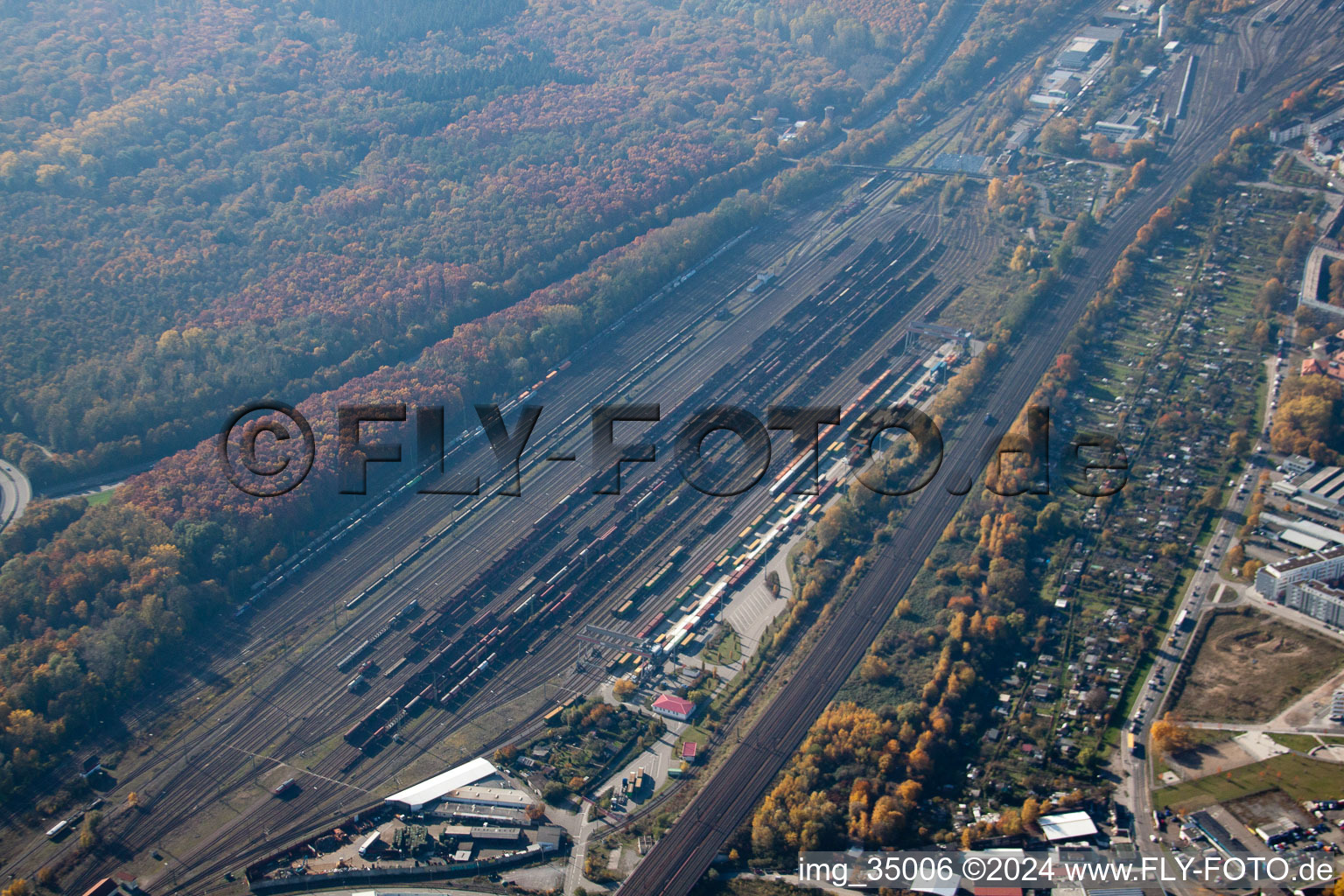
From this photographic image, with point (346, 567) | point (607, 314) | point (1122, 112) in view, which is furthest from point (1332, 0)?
point (346, 567)

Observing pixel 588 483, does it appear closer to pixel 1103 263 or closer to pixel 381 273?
pixel 381 273

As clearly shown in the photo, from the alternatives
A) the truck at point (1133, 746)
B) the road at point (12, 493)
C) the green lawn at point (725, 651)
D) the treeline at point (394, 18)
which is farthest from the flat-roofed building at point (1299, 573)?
the treeline at point (394, 18)

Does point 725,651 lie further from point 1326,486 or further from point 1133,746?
point 1326,486

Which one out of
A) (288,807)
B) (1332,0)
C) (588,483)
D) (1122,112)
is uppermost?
(1332,0)

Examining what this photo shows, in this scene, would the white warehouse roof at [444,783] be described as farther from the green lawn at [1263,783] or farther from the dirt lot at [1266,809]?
the dirt lot at [1266,809]

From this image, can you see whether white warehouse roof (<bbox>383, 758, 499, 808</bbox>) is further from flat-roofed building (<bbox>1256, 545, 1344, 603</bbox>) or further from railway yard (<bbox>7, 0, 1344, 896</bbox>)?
flat-roofed building (<bbox>1256, 545, 1344, 603</bbox>)

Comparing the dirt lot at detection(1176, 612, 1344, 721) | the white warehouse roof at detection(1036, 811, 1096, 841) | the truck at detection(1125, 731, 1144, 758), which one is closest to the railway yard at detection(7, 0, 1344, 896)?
the white warehouse roof at detection(1036, 811, 1096, 841)
